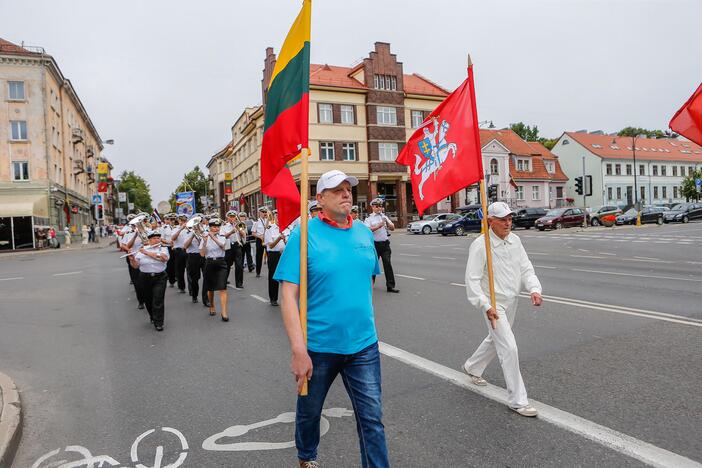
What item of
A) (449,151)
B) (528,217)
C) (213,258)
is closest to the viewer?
(449,151)

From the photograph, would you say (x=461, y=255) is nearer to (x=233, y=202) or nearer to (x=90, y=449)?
(x=90, y=449)

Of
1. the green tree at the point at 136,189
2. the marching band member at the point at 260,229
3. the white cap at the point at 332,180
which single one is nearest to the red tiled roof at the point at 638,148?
the marching band member at the point at 260,229

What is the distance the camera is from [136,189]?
438 feet

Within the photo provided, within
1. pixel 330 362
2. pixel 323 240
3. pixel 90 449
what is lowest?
pixel 90 449

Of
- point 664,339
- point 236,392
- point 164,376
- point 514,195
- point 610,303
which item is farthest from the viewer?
point 514,195

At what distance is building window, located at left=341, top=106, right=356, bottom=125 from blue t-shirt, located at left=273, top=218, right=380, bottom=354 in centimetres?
4393

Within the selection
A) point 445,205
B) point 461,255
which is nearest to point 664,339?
point 461,255

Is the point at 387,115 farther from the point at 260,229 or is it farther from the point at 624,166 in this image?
the point at 624,166

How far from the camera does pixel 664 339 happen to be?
6.06 meters

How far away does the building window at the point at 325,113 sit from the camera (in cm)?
4478

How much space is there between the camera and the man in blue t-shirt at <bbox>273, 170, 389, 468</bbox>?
114 inches

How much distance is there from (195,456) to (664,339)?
17.7 feet

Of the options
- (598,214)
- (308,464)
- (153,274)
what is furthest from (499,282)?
(598,214)

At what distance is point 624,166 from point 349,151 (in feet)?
143
